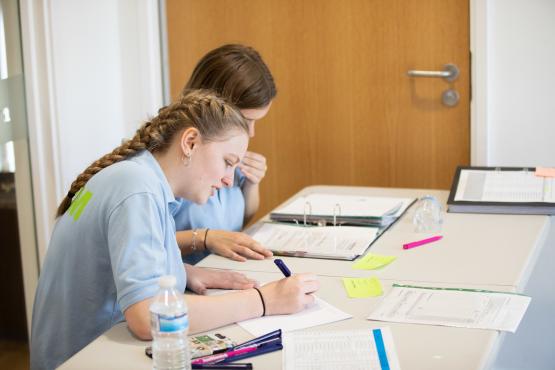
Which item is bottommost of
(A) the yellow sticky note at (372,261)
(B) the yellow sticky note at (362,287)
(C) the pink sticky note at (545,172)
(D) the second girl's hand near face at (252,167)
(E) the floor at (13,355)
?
(E) the floor at (13,355)

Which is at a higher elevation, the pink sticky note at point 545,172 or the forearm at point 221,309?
the pink sticky note at point 545,172

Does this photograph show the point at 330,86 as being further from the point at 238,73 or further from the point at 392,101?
the point at 238,73

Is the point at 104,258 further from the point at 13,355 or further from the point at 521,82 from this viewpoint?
the point at 521,82

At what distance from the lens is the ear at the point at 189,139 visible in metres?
1.66

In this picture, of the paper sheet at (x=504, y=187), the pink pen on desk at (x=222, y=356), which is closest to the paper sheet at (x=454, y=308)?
the pink pen on desk at (x=222, y=356)

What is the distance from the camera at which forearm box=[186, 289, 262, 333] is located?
1505 millimetres

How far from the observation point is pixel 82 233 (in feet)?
5.20

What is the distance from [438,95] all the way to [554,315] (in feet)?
3.00

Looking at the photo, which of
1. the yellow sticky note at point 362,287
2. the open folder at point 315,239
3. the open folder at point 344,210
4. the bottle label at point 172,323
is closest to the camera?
the bottle label at point 172,323

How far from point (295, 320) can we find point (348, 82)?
1746 mm

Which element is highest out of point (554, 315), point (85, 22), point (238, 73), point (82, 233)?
point (85, 22)

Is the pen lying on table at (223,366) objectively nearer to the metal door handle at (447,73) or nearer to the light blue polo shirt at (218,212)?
the light blue polo shirt at (218,212)

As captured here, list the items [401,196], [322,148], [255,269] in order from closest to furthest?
[255,269] → [401,196] → [322,148]

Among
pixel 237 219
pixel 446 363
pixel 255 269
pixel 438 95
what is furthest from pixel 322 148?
pixel 446 363
